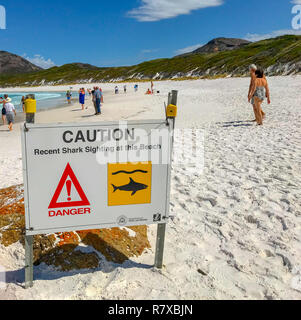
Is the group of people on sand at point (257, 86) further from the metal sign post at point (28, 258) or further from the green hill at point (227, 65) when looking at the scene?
the green hill at point (227, 65)

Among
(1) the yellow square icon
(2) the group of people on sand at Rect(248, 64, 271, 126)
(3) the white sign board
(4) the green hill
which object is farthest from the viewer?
(4) the green hill

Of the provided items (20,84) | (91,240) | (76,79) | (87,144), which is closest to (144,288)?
(91,240)

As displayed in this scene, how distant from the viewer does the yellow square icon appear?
274 centimetres

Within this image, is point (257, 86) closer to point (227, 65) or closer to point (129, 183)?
point (129, 183)

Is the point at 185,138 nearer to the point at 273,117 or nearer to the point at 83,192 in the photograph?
the point at 273,117

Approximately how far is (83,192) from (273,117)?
11.0 m

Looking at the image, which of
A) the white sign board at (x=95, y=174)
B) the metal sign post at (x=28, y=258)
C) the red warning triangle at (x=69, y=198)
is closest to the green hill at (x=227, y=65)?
the white sign board at (x=95, y=174)

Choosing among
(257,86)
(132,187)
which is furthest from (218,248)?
(257,86)

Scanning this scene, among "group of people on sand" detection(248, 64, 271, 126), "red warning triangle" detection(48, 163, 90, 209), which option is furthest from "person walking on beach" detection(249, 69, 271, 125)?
"red warning triangle" detection(48, 163, 90, 209)

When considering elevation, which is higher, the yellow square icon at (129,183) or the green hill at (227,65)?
the green hill at (227,65)

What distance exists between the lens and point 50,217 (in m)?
2.64

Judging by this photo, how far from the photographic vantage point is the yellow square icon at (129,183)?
274 cm

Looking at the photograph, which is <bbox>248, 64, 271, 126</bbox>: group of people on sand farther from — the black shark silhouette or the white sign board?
the black shark silhouette

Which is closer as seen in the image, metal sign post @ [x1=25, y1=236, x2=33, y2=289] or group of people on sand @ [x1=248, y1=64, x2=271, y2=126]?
metal sign post @ [x1=25, y1=236, x2=33, y2=289]
